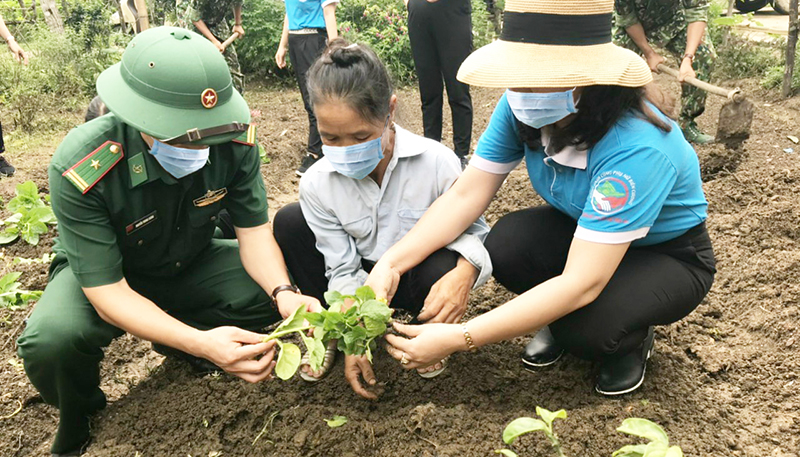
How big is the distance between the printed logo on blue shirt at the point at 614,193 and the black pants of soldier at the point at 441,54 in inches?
115

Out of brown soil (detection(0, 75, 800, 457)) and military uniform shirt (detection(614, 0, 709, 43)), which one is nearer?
brown soil (detection(0, 75, 800, 457))

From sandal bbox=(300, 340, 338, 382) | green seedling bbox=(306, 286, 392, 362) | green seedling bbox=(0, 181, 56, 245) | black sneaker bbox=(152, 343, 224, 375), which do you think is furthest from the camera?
green seedling bbox=(0, 181, 56, 245)

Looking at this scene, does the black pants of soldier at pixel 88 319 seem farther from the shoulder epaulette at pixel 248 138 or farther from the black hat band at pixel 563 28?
the black hat band at pixel 563 28

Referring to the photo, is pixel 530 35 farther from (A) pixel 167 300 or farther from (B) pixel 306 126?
(B) pixel 306 126

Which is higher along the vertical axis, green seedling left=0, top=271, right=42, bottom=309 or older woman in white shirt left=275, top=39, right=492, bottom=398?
older woman in white shirt left=275, top=39, right=492, bottom=398

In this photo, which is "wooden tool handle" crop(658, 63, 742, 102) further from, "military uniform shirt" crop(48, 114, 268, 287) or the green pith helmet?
the green pith helmet

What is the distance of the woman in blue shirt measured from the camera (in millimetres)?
1803

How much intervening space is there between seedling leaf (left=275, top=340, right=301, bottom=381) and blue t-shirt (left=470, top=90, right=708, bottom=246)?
86 centimetres

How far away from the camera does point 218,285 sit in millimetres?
A: 2471

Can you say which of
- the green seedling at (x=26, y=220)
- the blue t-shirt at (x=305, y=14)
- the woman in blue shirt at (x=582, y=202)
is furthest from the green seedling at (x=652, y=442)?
the blue t-shirt at (x=305, y=14)

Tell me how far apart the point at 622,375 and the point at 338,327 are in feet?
3.18

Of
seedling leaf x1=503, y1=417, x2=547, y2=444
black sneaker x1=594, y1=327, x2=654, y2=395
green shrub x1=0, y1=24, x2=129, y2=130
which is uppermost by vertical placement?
seedling leaf x1=503, y1=417, x2=547, y2=444

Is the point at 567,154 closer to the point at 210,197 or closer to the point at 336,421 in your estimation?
the point at 336,421

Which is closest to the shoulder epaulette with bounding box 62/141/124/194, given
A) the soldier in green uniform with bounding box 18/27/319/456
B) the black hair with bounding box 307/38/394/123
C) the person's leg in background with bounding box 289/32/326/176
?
the soldier in green uniform with bounding box 18/27/319/456
